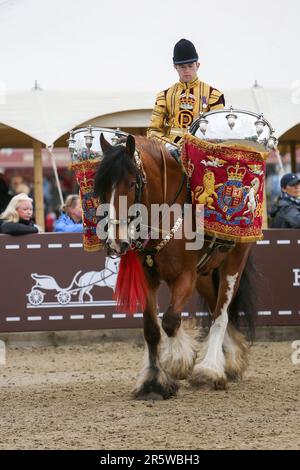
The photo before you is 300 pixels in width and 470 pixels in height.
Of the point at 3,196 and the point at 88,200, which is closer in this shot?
the point at 88,200

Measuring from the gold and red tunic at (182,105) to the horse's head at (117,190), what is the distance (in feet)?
3.98

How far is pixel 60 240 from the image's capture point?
32.4ft

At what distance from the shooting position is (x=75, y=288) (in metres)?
9.87

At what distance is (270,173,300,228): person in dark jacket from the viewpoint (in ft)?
33.1

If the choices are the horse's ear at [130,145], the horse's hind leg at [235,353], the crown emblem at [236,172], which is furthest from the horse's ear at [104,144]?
the horse's hind leg at [235,353]

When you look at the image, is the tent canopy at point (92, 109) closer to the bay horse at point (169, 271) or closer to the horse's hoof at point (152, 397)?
the bay horse at point (169, 271)

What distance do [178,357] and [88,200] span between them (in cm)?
130

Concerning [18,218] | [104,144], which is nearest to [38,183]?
[18,218]

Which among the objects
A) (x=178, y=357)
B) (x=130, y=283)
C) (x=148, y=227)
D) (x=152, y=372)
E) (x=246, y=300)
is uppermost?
(x=148, y=227)

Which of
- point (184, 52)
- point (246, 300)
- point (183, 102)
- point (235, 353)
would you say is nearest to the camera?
point (184, 52)

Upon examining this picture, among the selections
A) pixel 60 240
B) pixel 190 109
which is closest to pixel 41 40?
pixel 60 240

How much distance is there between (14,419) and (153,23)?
6.92 metres

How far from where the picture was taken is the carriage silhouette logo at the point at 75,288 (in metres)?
9.83

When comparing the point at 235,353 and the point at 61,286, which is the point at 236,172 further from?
the point at 61,286
